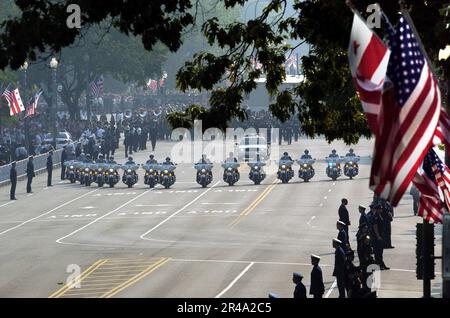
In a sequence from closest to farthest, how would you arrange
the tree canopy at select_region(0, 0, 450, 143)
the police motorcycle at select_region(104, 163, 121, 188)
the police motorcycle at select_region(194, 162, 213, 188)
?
the tree canopy at select_region(0, 0, 450, 143)
the police motorcycle at select_region(194, 162, 213, 188)
the police motorcycle at select_region(104, 163, 121, 188)

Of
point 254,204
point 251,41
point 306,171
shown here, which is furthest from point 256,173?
point 251,41

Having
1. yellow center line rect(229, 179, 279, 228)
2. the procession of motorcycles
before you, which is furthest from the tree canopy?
the procession of motorcycles

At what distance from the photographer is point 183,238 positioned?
50.4 m

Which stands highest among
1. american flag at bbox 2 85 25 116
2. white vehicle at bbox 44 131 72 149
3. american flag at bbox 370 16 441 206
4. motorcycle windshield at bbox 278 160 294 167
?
american flag at bbox 370 16 441 206

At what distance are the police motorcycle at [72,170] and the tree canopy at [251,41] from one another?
42.6m

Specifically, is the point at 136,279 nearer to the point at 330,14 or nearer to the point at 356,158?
the point at 330,14

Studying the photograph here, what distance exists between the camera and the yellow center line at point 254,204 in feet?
181

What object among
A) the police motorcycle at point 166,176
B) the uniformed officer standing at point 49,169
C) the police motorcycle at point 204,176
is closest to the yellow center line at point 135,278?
the police motorcycle at point 204,176

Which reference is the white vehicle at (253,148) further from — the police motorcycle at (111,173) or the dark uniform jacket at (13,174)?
the dark uniform jacket at (13,174)

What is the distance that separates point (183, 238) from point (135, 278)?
30.5 feet

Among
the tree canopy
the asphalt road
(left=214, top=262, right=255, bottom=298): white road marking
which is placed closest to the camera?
the tree canopy

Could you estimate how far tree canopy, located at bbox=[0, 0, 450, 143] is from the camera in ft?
75.3

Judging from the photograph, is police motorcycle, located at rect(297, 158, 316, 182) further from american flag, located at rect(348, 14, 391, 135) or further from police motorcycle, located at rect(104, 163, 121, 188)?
american flag, located at rect(348, 14, 391, 135)

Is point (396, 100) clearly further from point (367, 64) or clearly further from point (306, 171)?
point (306, 171)
